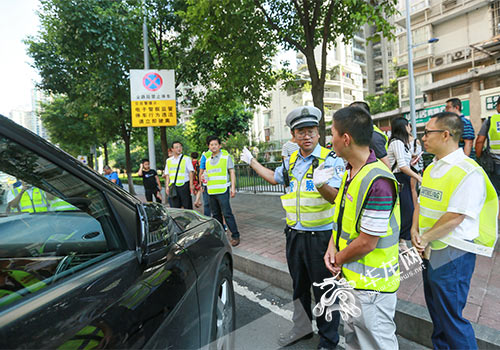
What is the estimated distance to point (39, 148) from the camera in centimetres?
107

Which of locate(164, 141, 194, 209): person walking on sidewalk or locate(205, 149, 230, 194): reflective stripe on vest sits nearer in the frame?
locate(205, 149, 230, 194): reflective stripe on vest

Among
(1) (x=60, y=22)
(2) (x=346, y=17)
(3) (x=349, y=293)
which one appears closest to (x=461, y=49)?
(2) (x=346, y=17)

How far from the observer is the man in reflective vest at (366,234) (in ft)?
4.87

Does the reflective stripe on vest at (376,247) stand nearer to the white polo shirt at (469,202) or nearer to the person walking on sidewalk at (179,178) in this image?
the white polo shirt at (469,202)

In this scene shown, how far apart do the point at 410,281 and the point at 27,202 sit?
3.26 m

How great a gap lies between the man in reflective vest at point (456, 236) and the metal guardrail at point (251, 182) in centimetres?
729

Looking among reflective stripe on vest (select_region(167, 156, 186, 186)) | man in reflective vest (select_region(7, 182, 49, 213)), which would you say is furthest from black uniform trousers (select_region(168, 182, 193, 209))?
man in reflective vest (select_region(7, 182, 49, 213))

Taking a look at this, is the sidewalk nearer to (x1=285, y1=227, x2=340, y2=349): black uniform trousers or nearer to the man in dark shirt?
(x1=285, y1=227, x2=340, y2=349): black uniform trousers

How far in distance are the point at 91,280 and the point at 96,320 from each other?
186mm

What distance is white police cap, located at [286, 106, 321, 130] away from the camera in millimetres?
2238

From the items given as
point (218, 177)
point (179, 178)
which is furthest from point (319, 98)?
point (179, 178)

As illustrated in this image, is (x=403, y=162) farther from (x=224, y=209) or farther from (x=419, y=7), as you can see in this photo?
(x=419, y=7)

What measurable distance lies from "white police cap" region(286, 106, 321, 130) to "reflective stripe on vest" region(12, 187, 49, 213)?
165cm

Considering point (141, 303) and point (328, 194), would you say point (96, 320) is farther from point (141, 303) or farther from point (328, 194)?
point (328, 194)
